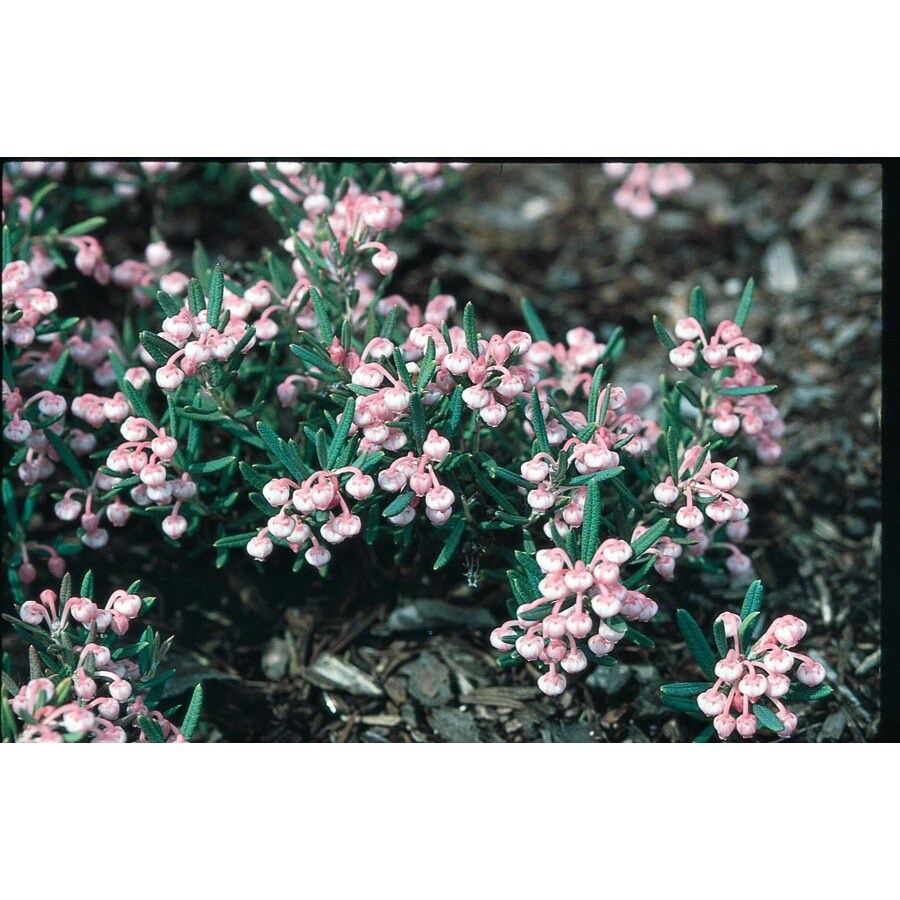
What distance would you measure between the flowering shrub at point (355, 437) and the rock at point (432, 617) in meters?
0.07

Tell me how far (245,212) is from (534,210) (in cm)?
107

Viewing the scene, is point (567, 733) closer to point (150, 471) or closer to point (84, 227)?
point (150, 471)

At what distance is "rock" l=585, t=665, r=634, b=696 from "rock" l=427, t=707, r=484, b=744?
0.91 ft

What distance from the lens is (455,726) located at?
2.57 meters

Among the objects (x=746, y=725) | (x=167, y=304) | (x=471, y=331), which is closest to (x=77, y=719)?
(x=167, y=304)

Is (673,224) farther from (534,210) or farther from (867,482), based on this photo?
(867,482)

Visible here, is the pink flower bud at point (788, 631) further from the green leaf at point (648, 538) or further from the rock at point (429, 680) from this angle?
the rock at point (429, 680)

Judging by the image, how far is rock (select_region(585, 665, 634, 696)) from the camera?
8.54 ft

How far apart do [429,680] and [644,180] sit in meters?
1.84

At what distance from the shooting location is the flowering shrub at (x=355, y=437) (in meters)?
2.19

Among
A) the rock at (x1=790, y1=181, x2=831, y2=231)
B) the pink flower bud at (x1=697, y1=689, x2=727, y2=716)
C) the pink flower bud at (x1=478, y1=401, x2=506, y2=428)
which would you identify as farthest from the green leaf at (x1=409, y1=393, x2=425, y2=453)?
the rock at (x1=790, y1=181, x2=831, y2=231)

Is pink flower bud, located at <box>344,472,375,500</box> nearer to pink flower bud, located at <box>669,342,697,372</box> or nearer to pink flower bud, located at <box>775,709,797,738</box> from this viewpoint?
pink flower bud, located at <box>669,342,697,372</box>

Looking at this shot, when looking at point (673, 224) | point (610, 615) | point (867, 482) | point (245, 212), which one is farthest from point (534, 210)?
point (610, 615)

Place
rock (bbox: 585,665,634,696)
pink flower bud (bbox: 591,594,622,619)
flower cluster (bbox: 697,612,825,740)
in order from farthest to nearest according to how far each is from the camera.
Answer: rock (bbox: 585,665,634,696), flower cluster (bbox: 697,612,825,740), pink flower bud (bbox: 591,594,622,619)
